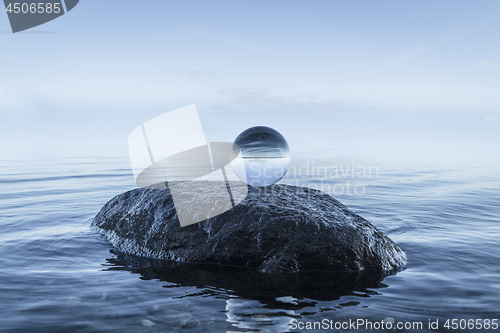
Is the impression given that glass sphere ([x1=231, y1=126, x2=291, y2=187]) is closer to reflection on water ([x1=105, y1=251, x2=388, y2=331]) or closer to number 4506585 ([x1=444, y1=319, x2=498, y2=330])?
reflection on water ([x1=105, y1=251, x2=388, y2=331])

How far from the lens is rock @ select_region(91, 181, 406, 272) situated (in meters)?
3.98

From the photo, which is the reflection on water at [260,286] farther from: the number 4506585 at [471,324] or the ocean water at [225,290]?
the number 4506585 at [471,324]

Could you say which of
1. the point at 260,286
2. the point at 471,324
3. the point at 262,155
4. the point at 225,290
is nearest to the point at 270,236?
the point at 260,286

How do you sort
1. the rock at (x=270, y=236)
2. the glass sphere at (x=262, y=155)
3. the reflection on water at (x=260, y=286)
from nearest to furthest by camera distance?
the reflection on water at (x=260, y=286) → the rock at (x=270, y=236) → the glass sphere at (x=262, y=155)

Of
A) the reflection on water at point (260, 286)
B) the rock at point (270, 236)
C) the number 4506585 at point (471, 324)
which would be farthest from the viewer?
the rock at point (270, 236)

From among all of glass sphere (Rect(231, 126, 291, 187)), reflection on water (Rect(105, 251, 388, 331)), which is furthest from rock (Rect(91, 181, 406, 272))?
glass sphere (Rect(231, 126, 291, 187))

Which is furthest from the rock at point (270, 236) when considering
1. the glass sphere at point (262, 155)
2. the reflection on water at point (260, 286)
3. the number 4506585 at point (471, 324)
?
the number 4506585 at point (471, 324)

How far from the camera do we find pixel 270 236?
4059mm

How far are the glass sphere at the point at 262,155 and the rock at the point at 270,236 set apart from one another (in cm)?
29

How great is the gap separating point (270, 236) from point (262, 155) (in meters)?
1.26

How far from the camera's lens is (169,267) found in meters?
4.06

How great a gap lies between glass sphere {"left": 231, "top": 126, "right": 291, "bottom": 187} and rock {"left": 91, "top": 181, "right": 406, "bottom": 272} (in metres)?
0.29

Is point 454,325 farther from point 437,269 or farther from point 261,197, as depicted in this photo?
point 261,197

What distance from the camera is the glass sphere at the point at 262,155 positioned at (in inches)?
188
